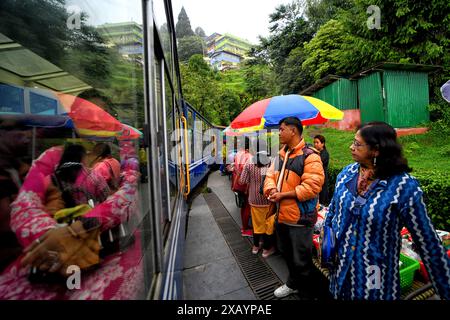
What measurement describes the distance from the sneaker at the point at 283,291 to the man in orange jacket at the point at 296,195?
213 mm

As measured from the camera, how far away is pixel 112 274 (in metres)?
1.15

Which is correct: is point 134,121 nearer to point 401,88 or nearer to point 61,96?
point 61,96

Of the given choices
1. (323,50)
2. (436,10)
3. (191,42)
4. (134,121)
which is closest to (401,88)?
(436,10)

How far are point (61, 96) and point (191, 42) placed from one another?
56.8 metres

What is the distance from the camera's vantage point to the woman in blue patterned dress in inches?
52.9

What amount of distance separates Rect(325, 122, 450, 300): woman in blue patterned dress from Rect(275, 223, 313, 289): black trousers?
2.12 ft

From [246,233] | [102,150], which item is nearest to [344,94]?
[246,233]

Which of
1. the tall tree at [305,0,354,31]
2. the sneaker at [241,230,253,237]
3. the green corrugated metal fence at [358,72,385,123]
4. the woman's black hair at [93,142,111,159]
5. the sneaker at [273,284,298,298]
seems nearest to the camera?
the woman's black hair at [93,142,111,159]

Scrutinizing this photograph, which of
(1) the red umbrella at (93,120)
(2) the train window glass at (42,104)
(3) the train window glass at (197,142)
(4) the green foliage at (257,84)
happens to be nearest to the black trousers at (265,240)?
(1) the red umbrella at (93,120)

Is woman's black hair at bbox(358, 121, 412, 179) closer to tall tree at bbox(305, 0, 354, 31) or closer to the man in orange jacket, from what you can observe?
the man in orange jacket

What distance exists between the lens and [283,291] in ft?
8.49

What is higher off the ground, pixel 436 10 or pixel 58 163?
pixel 436 10

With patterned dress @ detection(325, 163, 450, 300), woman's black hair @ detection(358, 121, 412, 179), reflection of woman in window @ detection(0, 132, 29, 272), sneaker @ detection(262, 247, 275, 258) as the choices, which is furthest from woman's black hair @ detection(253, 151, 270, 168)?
reflection of woman in window @ detection(0, 132, 29, 272)

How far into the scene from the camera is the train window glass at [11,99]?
1506 mm
